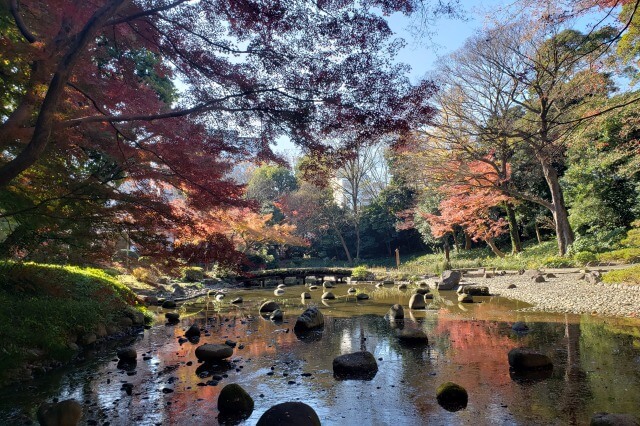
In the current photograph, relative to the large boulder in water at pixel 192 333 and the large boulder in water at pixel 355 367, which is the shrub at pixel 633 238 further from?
the large boulder in water at pixel 192 333

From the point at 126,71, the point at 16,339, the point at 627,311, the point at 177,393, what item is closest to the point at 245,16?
the point at 126,71

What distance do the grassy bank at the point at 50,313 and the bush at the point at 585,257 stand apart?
14.7 meters

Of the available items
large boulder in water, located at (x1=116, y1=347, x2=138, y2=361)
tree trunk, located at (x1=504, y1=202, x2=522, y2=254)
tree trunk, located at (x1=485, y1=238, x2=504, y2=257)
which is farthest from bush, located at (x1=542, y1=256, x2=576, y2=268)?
large boulder in water, located at (x1=116, y1=347, x2=138, y2=361)

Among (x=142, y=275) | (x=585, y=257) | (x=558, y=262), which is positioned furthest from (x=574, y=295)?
(x=142, y=275)

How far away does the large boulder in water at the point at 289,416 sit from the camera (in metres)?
3.73

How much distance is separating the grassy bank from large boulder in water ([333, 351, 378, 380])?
14.8 feet

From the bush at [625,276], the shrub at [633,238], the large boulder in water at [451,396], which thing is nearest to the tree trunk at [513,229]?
the shrub at [633,238]

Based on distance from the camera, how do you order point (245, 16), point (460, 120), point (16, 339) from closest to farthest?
point (245, 16) → point (16, 339) → point (460, 120)

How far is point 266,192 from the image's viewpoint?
3519 cm

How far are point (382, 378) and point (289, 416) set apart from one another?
2.14 m

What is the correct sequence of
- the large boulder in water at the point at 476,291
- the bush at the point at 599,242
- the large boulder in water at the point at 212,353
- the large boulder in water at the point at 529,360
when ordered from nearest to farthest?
the large boulder in water at the point at 529,360 → the large boulder in water at the point at 212,353 → the large boulder in water at the point at 476,291 → the bush at the point at 599,242

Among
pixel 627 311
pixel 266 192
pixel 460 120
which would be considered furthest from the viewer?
pixel 266 192

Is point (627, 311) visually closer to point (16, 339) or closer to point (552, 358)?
point (552, 358)

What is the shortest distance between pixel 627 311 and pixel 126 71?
1048 centimetres
